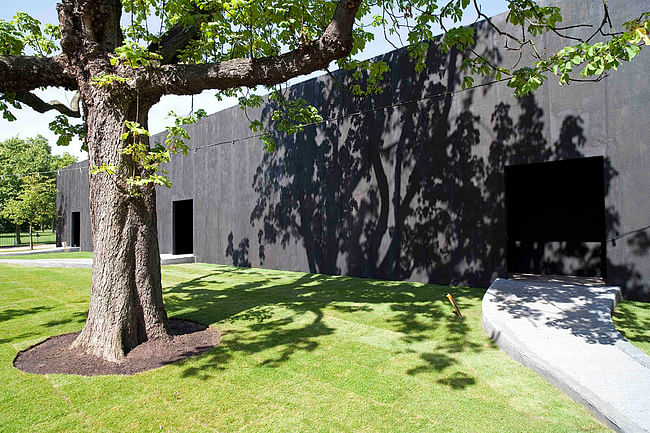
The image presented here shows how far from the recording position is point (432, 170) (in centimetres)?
871

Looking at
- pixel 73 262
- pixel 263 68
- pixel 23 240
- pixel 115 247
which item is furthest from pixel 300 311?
pixel 23 240

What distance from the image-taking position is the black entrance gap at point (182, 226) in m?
16.6

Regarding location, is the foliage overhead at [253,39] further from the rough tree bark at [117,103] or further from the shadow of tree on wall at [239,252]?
the shadow of tree on wall at [239,252]

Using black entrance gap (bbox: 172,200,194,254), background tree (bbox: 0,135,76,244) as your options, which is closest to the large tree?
black entrance gap (bbox: 172,200,194,254)

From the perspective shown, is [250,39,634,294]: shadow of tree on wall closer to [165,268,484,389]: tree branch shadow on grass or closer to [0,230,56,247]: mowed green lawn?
[165,268,484,389]: tree branch shadow on grass

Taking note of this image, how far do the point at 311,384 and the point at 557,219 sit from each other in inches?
325

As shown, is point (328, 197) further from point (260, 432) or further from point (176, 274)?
point (260, 432)

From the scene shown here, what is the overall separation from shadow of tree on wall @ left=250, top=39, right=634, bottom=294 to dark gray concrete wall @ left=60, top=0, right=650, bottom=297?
1.0 inches

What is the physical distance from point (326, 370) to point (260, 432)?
1.18 meters

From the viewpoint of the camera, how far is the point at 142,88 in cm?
444

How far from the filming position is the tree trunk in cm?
435

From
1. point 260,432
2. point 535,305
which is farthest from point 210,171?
point 260,432

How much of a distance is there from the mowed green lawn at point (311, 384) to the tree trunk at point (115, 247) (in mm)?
686

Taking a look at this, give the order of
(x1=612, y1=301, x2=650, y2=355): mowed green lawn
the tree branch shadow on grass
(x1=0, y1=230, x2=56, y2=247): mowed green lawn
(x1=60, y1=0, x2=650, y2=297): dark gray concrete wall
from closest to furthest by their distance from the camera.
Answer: the tree branch shadow on grass < (x1=612, y1=301, x2=650, y2=355): mowed green lawn < (x1=60, y1=0, x2=650, y2=297): dark gray concrete wall < (x1=0, y1=230, x2=56, y2=247): mowed green lawn
